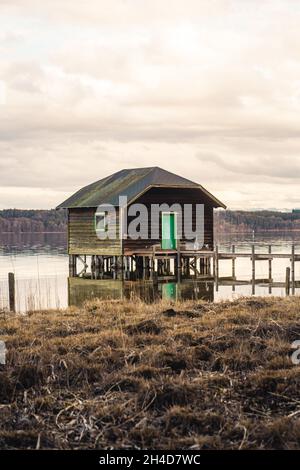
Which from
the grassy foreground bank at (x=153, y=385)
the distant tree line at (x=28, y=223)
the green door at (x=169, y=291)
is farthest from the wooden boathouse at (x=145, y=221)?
the distant tree line at (x=28, y=223)

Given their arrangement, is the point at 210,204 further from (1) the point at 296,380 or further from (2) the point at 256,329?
(1) the point at 296,380

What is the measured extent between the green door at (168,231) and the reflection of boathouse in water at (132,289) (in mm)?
4544

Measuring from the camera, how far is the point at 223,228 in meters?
190

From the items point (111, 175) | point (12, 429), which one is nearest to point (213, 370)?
point (12, 429)

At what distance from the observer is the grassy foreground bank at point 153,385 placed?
257 inches

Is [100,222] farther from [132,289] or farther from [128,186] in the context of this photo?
[132,289]

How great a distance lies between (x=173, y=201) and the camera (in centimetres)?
4222

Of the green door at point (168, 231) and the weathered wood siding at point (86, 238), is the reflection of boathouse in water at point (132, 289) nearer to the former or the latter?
the weathered wood siding at point (86, 238)

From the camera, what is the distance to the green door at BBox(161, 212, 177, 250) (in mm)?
41906

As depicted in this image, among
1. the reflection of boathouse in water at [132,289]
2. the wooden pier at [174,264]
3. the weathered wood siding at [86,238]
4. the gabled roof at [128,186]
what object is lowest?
the reflection of boathouse in water at [132,289]

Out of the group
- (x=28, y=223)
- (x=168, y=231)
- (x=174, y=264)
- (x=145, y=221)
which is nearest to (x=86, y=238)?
(x=145, y=221)

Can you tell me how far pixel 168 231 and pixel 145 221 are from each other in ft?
6.19

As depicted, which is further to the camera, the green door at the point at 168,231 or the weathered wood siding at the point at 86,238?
the green door at the point at 168,231
